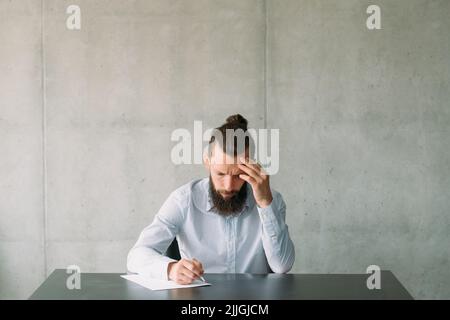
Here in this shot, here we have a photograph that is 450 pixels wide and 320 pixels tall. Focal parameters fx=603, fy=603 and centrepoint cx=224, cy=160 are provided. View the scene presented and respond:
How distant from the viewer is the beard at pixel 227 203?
3.00 m

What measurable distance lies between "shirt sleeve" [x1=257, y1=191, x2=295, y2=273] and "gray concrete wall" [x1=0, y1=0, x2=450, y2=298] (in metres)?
1.45

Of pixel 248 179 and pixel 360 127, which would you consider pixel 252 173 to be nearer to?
pixel 248 179

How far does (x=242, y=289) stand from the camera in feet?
7.77

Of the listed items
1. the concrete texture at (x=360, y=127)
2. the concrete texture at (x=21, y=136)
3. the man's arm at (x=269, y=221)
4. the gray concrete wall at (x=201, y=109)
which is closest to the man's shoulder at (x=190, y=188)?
the man's arm at (x=269, y=221)

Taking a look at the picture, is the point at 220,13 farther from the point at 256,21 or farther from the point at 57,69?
the point at 57,69

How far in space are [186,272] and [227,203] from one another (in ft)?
1.95

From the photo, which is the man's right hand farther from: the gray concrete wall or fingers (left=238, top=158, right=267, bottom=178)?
the gray concrete wall

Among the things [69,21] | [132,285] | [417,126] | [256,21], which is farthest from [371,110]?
[132,285]


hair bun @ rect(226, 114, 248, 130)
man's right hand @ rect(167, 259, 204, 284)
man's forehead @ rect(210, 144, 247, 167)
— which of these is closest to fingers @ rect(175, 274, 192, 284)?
man's right hand @ rect(167, 259, 204, 284)

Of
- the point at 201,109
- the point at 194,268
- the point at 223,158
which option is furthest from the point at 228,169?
the point at 201,109

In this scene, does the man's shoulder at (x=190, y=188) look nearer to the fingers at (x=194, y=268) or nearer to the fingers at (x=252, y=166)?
the fingers at (x=252, y=166)

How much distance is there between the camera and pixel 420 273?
174 inches

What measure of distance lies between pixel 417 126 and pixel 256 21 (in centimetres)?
138

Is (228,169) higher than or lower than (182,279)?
higher
